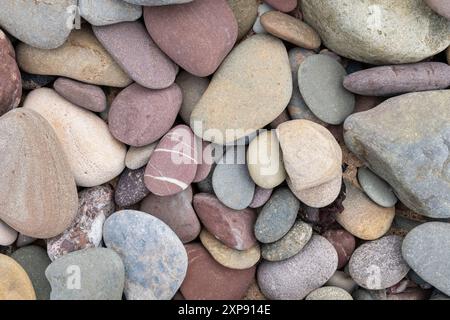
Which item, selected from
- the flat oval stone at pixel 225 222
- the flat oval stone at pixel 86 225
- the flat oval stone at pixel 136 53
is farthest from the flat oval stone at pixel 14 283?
the flat oval stone at pixel 136 53

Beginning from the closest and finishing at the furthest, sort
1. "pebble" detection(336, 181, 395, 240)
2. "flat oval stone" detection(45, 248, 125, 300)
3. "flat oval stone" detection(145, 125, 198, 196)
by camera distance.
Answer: "flat oval stone" detection(45, 248, 125, 300) → "flat oval stone" detection(145, 125, 198, 196) → "pebble" detection(336, 181, 395, 240)

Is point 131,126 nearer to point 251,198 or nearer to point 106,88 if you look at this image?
point 106,88

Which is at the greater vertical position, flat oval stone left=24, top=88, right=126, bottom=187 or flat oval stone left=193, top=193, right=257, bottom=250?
flat oval stone left=24, top=88, right=126, bottom=187

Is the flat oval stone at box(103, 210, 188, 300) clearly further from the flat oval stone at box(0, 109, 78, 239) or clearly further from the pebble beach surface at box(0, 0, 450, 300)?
the flat oval stone at box(0, 109, 78, 239)

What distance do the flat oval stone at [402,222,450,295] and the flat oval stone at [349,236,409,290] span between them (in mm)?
47

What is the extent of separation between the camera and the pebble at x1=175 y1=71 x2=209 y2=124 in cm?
149

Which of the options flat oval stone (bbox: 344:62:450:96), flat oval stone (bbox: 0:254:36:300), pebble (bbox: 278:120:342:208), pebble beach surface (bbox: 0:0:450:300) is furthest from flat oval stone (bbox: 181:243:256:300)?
flat oval stone (bbox: 344:62:450:96)

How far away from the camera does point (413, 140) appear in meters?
1.38

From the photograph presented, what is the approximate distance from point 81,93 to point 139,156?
9.6 inches

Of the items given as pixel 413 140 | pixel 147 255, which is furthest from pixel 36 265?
pixel 413 140

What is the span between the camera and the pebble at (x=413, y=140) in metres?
1.38

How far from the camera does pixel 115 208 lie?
1.51 m

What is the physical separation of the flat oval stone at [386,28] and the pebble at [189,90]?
401mm

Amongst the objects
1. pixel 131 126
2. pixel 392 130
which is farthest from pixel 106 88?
pixel 392 130
